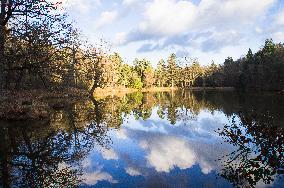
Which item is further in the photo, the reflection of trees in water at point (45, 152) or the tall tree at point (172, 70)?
the tall tree at point (172, 70)

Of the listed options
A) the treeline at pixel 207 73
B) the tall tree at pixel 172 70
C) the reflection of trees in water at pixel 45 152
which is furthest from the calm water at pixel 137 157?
the tall tree at pixel 172 70

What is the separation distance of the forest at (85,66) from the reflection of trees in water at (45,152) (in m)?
5.29

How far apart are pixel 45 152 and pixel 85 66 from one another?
222 feet

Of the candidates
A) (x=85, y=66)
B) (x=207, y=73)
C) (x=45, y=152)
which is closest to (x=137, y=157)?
(x=45, y=152)

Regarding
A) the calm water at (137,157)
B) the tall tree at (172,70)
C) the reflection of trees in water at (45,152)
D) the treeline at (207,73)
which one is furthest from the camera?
the tall tree at (172,70)

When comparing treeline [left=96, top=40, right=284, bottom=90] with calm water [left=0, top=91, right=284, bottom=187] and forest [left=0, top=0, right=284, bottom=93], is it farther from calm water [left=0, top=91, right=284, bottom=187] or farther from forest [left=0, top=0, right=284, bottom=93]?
calm water [left=0, top=91, right=284, bottom=187]

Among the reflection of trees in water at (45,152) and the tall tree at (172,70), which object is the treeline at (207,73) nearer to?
the tall tree at (172,70)

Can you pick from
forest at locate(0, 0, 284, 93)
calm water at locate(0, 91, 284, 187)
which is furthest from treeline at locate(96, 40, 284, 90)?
calm water at locate(0, 91, 284, 187)

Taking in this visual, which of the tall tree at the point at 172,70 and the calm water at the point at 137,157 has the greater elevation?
the tall tree at the point at 172,70

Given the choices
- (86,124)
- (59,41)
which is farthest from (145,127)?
(59,41)

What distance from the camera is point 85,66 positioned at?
8050 cm

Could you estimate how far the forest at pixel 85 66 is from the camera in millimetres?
23562

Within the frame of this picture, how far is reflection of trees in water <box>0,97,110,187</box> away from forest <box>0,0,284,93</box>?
5.29 m

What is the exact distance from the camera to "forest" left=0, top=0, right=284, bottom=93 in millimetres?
23562
